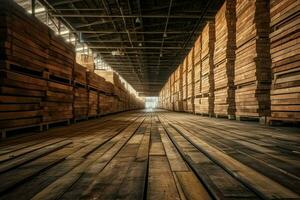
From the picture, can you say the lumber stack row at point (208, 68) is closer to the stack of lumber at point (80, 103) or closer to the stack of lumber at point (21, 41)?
the stack of lumber at point (80, 103)

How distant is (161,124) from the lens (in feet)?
26.0

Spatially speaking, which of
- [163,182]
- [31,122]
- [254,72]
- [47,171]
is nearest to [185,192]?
[163,182]

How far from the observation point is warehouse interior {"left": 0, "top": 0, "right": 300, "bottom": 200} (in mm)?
1875

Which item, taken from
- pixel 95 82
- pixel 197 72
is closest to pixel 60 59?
pixel 95 82

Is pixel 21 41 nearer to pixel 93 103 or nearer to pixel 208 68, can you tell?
pixel 93 103

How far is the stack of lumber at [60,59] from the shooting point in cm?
682

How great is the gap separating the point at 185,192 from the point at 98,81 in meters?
Answer: 11.8

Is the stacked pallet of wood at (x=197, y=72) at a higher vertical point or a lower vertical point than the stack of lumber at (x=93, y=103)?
higher

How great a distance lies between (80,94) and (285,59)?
7884 mm

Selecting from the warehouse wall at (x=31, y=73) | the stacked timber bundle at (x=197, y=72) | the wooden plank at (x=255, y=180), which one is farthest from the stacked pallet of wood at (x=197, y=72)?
the wooden plank at (x=255, y=180)

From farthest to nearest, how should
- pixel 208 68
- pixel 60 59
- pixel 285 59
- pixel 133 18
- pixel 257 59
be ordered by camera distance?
Answer: pixel 133 18 → pixel 208 68 → pixel 60 59 → pixel 257 59 → pixel 285 59

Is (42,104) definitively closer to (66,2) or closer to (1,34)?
(1,34)

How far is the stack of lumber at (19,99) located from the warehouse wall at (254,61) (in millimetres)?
6819

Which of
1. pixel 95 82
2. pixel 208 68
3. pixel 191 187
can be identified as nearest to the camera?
pixel 191 187
